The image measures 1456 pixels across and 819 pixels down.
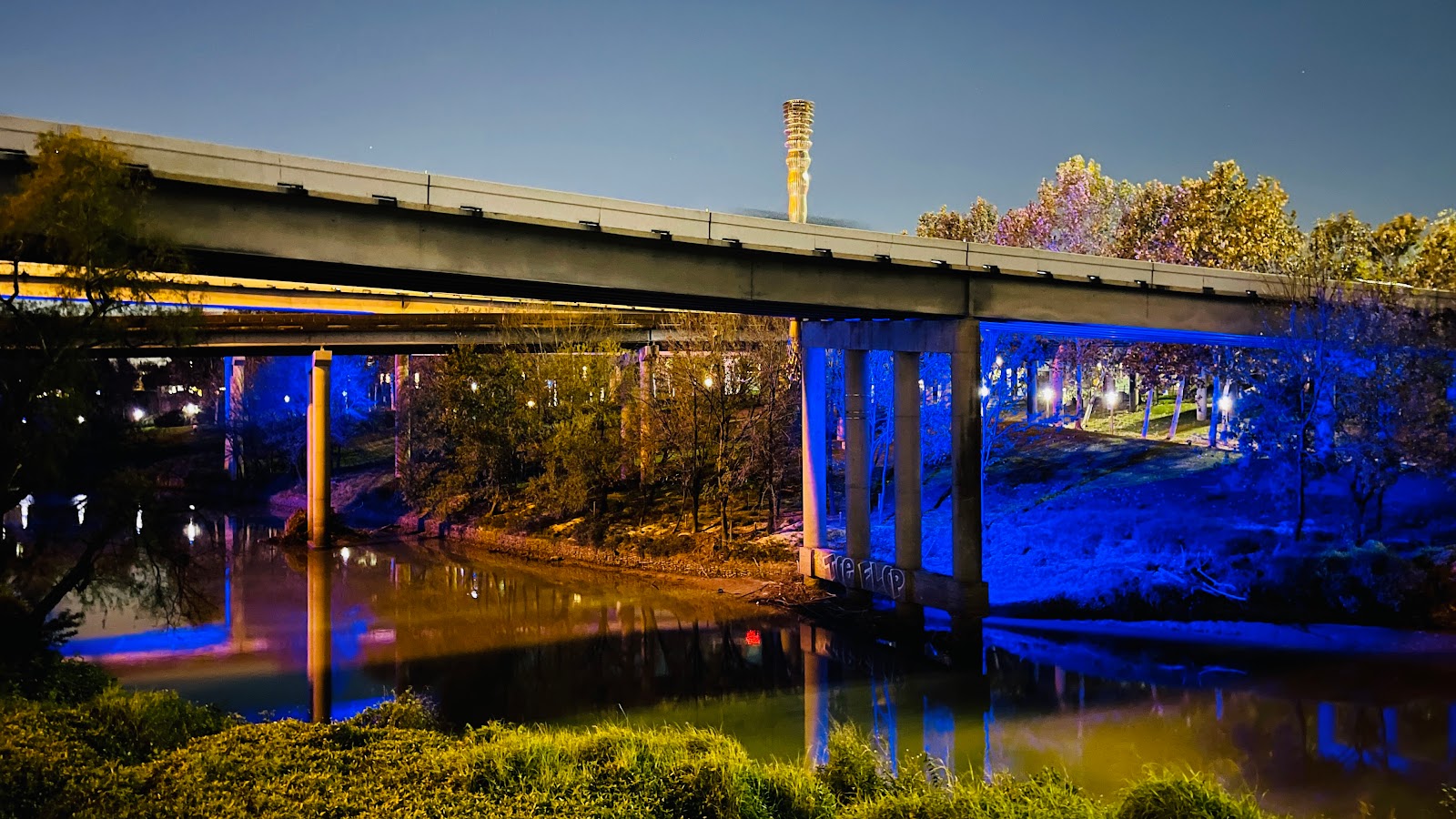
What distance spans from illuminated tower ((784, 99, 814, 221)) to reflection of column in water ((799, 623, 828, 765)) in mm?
21559

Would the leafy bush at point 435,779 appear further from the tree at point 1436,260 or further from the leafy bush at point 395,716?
the tree at point 1436,260

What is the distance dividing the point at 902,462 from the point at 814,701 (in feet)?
33.1

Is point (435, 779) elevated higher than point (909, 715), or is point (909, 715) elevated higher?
point (435, 779)

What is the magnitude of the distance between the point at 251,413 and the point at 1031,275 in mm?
63304

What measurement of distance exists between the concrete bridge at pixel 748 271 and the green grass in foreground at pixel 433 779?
11.3 m

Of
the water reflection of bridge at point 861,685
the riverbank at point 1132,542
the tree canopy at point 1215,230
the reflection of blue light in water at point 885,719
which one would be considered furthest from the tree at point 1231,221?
the reflection of blue light in water at point 885,719

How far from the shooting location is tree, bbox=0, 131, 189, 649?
19.0 metres

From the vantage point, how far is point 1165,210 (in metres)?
66.0

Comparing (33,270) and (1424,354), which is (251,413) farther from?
(1424,354)

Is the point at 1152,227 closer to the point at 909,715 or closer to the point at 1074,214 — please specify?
the point at 1074,214

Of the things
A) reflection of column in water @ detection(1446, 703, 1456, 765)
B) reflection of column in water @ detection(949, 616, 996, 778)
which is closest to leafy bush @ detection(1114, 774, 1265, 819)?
reflection of column in water @ detection(949, 616, 996, 778)

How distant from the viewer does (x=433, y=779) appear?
12906mm

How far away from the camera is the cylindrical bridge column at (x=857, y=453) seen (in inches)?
1455

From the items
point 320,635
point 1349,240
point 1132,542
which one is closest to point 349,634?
point 320,635
